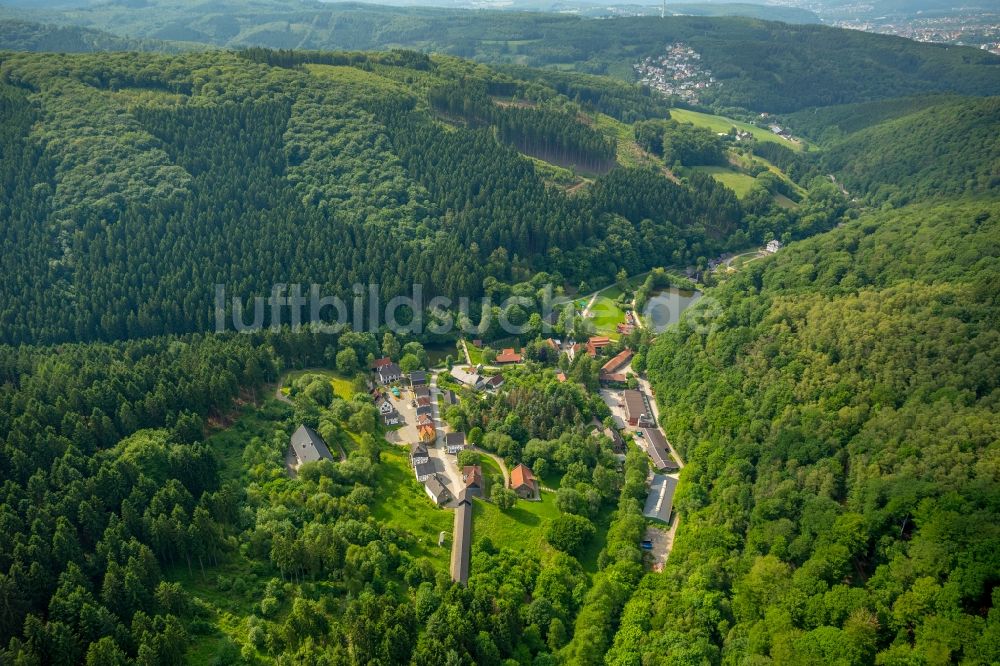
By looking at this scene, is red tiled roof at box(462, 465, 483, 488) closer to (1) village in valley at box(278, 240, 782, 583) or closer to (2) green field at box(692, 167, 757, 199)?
(1) village in valley at box(278, 240, 782, 583)

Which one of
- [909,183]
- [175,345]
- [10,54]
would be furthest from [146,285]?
[909,183]

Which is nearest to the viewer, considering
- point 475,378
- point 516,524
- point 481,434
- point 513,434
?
point 516,524

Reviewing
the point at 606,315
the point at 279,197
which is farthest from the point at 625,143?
the point at 279,197

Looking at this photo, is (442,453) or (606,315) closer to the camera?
(442,453)

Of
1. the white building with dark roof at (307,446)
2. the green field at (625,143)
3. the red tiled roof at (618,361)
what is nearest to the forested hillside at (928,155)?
the green field at (625,143)

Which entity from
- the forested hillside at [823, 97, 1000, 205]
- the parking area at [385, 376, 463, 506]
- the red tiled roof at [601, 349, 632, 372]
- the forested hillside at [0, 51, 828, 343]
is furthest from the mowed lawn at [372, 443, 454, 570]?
the forested hillside at [823, 97, 1000, 205]

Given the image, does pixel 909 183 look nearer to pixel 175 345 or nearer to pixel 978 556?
pixel 978 556

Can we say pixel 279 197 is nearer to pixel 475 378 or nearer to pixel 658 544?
pixel 475 378
